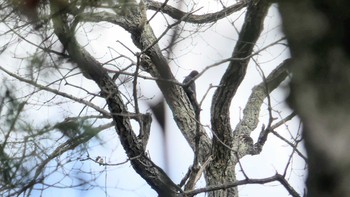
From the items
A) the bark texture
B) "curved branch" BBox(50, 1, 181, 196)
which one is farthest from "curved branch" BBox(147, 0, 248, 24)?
the bark texture

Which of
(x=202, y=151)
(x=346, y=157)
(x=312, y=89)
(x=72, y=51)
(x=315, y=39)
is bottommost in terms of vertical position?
(x=346, y=157)

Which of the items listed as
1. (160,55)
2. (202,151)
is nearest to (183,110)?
(202,151)

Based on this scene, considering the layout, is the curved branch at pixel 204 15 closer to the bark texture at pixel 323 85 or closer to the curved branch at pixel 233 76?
the curved branch at pixel 233 76

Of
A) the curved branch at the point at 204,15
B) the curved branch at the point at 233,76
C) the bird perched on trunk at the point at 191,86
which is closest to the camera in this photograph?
the curved branch at the point at 233,76

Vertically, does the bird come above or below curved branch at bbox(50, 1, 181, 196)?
above

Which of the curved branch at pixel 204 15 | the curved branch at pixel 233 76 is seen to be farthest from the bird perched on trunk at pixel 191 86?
the curved branch at pixel 204 15

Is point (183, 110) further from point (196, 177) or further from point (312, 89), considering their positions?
point (312, 89)

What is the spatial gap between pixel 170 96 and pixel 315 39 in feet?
12.9

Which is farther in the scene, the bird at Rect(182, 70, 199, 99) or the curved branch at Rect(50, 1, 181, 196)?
the bird at Rect(182, 70, 199, 99)

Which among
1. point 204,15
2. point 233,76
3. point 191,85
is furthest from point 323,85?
point 204,15

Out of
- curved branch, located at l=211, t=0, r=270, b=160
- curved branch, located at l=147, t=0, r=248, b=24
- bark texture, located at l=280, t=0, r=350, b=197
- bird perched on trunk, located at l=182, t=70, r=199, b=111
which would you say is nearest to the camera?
bark texture, located at l=280, t=0, r=350, b=197

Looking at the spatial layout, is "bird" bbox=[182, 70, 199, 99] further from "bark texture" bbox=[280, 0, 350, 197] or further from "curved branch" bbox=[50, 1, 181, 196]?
"bark texture" bbox=[280, 0, 350, 197]

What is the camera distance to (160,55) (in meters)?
4.81

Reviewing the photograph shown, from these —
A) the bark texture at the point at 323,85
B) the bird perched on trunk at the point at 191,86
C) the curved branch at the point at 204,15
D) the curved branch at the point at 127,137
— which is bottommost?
the bark texture at the point at 323,85
